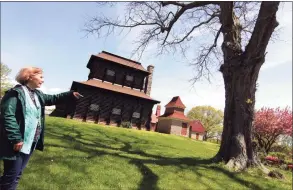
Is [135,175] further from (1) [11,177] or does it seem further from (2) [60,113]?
(2) [60,113]

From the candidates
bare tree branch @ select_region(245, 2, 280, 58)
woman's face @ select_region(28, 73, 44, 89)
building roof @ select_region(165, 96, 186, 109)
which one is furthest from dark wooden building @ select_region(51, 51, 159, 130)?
woman's face @ select_region(28, 73, 44, 89)

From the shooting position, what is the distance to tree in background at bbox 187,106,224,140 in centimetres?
6969

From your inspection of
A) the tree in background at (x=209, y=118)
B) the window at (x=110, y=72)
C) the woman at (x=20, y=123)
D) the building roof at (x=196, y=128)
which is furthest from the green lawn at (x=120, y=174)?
the tree in background at (x=209, y=118)

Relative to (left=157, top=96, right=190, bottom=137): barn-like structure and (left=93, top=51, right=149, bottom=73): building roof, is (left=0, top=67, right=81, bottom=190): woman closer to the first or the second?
(left=93, top=51, right=149, bottom=73): building roof

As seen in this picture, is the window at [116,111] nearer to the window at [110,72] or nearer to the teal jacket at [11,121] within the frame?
the window at [110,72]

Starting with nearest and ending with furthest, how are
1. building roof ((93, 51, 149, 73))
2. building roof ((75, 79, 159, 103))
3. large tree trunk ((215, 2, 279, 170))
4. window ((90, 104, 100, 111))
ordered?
large tree trunk ((215, 2, 279, 170)), building roof ((75, 79, 159, 103)), window ((90, 104, 100, 111)), building roof ((93, 51, 149, 73))

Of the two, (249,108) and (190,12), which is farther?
(190,12)

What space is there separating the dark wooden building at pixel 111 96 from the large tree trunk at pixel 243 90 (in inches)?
775

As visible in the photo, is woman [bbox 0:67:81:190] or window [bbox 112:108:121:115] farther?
window [bbox 112:108:121:115]

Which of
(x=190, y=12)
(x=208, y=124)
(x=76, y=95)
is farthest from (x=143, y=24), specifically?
(x=208, y=124)

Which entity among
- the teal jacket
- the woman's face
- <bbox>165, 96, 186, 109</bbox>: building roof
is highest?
<bbox>165, 96, 186, 109</bbox>: building roof

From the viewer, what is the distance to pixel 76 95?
4.94 m

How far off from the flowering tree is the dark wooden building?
517 inches

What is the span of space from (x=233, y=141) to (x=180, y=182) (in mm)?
3724
